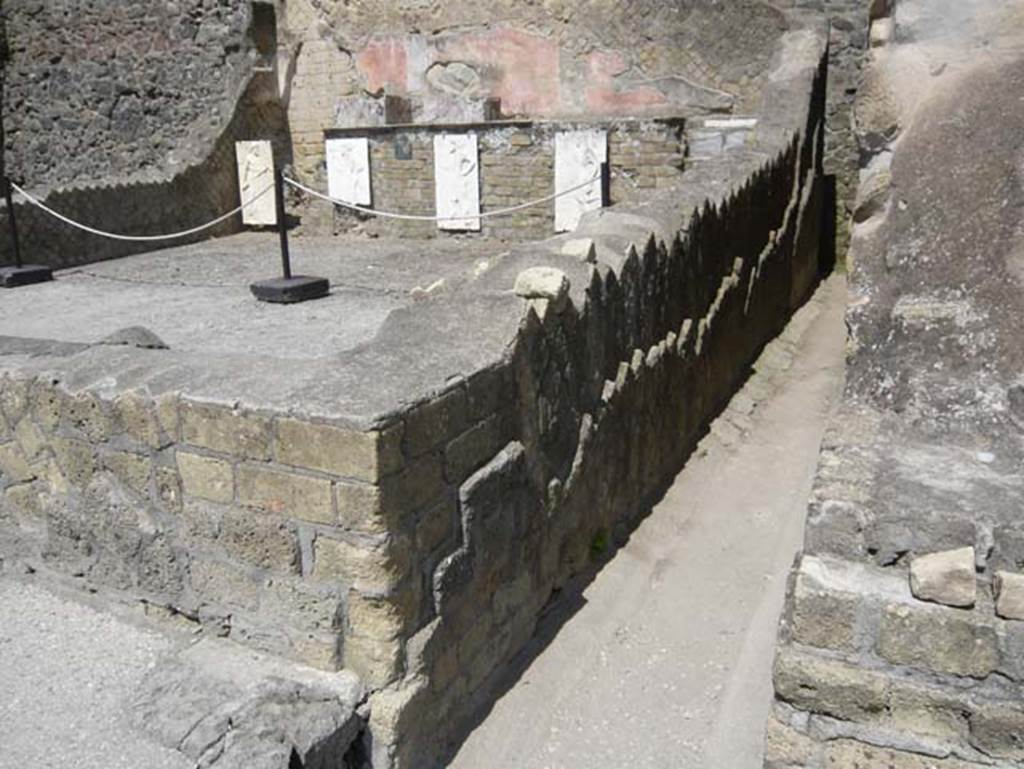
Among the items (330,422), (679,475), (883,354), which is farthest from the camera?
(679,475)

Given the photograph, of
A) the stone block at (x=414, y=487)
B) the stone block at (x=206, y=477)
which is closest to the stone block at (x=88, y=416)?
the stone block at (x=206, y=477)

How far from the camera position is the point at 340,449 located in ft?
7.88

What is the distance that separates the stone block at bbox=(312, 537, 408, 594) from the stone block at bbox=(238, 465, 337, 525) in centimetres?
8

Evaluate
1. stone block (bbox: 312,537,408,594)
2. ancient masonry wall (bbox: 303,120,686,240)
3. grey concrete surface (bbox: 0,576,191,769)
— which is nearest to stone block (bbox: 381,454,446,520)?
stone block (bbox: 312,537,408,594)

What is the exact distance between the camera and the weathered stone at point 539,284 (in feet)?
11.1

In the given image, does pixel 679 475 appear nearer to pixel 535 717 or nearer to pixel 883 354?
pixel 535 717

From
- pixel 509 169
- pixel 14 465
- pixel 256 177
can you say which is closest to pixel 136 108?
pixel 256 177

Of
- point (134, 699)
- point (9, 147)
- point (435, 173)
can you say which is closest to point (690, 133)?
point (435, 173)

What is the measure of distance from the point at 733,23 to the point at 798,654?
9.02 m

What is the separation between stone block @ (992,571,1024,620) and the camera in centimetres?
172

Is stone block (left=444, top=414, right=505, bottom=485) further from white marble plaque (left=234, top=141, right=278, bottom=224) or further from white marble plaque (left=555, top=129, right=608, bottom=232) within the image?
white marble plaque (left=234, top=141, right=278, bottom=224)

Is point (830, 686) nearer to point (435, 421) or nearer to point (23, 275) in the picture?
point (435, 421)

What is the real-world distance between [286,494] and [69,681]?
0.75 m

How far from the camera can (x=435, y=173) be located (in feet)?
33.9
